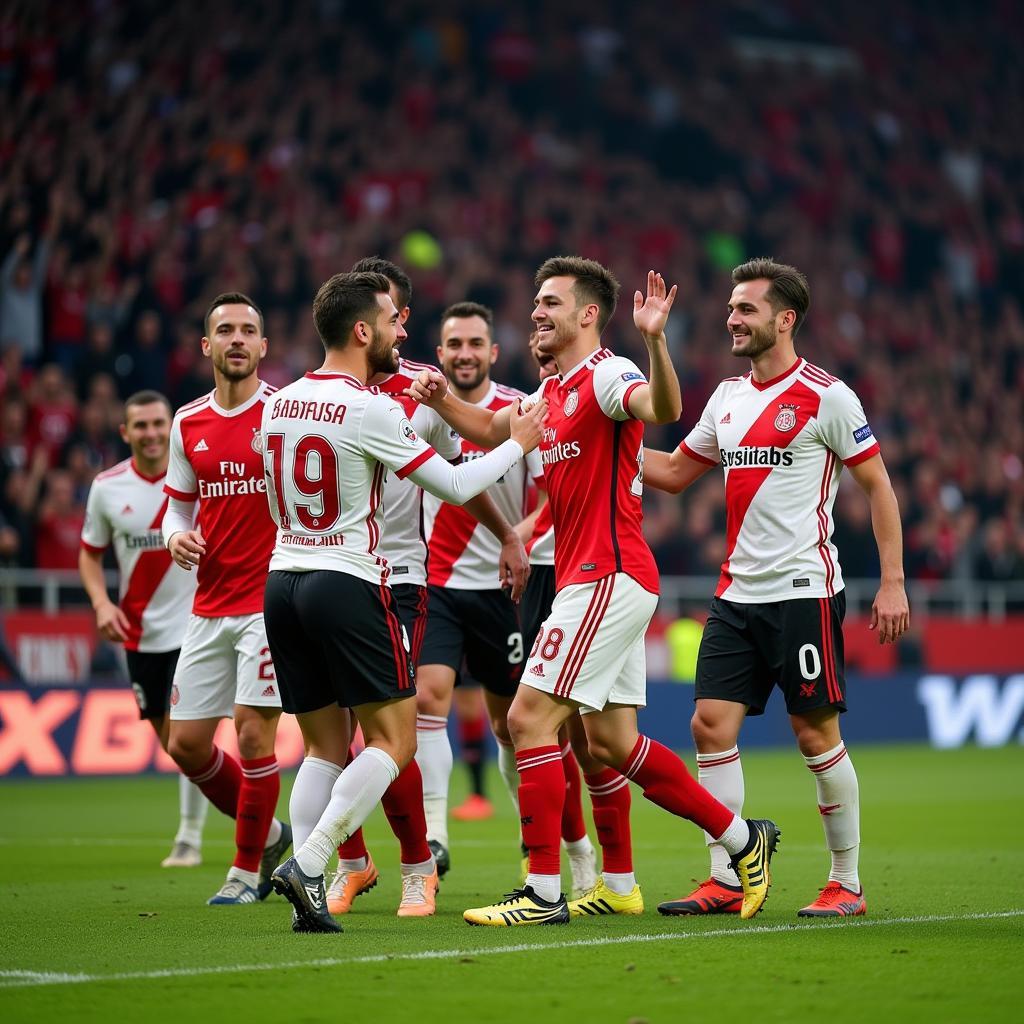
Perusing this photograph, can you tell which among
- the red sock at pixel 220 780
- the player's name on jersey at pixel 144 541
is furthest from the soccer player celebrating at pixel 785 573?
the player's name on jersey at pixel 144 541

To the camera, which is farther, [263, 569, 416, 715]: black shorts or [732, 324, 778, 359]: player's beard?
[732, 324, 778, 359]: player's beard

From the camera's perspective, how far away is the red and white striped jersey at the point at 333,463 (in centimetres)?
675

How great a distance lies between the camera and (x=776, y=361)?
746 centimetres

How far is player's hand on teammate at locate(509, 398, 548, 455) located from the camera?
22.7 feet

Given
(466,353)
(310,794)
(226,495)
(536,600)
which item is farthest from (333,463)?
(466,353)

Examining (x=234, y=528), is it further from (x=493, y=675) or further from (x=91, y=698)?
(x=91, y=698)

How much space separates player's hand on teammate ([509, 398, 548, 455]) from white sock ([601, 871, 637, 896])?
1.84 meters

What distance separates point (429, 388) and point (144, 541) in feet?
12.4

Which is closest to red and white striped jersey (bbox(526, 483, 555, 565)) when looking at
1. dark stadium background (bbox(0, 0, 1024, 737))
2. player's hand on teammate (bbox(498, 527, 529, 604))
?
player's hand on teammate (bbox(498, 527, 529, 604))

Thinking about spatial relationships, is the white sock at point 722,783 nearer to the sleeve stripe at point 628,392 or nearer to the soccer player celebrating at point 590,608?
the soccer player celebrating at point 590,608

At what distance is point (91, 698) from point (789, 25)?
2371 cm

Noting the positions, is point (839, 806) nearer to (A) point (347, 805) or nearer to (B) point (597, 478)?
(B) point (597, 478)

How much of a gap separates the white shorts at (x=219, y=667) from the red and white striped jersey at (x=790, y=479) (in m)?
2.17

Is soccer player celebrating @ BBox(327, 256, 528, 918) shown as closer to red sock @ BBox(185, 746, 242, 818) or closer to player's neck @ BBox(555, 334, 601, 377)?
player's neck @ BBox(555, 334, 601, 377)
